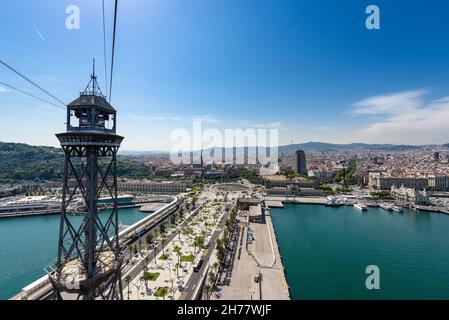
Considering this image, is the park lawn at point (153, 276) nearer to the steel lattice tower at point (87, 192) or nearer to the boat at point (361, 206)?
the steel lattice tower at point (87, 192)

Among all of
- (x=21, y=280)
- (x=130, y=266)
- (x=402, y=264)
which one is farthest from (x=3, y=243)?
(x=402, y=264)

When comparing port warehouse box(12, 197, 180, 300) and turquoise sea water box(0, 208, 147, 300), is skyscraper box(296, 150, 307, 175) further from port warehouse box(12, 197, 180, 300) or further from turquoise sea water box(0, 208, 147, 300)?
turquoise sea water box(0, 208, 147, 300)

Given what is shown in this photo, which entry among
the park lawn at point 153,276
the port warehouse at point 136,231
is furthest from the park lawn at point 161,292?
the port warehouse at point 136,231

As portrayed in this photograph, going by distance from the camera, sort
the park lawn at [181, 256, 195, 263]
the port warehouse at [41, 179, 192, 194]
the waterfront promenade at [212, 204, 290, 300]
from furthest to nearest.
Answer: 1. the port warehouse at [41, 179, 192, 194]
2. the park lawn at [181, 256, 195, 263]
3. the waterfront promenade at [212, 204, 290, 300]

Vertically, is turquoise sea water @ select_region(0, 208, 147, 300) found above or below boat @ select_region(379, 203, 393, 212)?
below

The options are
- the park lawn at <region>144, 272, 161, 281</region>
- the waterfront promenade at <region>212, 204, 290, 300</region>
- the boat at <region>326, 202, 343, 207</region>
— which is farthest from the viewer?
the boat at <region>326, 202, 343, 207</region>

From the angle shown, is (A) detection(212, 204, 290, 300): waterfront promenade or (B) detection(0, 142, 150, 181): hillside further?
(B) detection(0, 142, 150, 181): hillside

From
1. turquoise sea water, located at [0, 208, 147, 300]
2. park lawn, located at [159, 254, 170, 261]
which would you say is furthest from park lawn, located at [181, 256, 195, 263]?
turquoise sea water, located at [0, 208, 147, 300]
